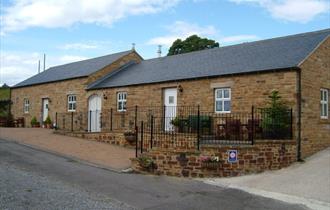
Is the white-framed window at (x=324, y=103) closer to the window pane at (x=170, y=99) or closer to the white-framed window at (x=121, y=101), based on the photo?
the window pane at (x=170, y=99)

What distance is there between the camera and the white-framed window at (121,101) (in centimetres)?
2378

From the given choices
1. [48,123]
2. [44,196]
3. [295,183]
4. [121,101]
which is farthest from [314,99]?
[48,123]

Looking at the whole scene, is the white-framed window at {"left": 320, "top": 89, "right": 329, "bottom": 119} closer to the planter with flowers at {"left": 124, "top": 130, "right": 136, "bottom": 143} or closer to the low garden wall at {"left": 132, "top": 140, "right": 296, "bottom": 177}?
the low garden wall at {"left": 132, "top": 140, "right": 296, "bottom": 177}

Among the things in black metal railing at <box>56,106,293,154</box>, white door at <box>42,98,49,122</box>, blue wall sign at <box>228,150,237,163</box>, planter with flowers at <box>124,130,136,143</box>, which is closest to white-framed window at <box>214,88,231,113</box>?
black metal railing at <box>56,106,293,154</box>

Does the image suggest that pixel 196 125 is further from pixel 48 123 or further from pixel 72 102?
pixel 48 123

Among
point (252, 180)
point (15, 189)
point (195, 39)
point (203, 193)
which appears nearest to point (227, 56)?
point (252, 180)

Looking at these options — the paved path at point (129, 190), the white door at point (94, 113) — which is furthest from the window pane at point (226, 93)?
the white door at point (94, 113)

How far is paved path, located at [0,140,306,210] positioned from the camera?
940 centimetres

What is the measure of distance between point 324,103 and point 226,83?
169 inches

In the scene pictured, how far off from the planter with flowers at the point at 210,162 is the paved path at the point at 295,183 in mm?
462

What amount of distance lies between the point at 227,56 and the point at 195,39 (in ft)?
85.7

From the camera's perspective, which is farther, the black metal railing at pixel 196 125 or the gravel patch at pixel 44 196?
the black metal railing at pixel 196 125

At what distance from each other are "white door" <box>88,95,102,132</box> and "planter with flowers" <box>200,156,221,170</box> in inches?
503

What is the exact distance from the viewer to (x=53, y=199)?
Answer: 29.5 feet
